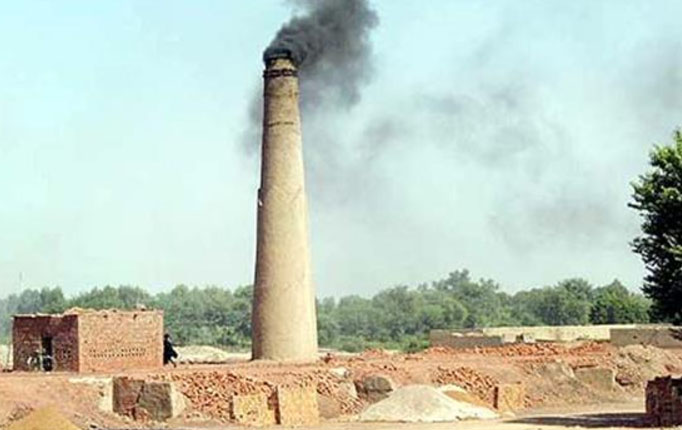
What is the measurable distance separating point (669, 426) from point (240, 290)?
104513 millimetres

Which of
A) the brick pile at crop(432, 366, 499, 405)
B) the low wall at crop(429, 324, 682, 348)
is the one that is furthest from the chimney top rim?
the low wall at crop(429, 324, 682, 348)

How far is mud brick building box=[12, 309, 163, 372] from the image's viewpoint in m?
36.1

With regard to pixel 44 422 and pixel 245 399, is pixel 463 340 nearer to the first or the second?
pixel 245 399

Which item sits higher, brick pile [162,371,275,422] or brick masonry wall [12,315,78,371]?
brick masonry wall [12,315,78,371]

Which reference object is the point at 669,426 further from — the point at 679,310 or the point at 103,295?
the point at 103,295

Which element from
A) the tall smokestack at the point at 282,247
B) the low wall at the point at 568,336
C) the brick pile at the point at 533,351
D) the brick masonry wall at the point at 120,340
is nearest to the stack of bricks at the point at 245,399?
the brick masonry wall at the point at 120,340

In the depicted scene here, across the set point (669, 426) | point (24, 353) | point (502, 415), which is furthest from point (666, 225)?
point (24, 353)

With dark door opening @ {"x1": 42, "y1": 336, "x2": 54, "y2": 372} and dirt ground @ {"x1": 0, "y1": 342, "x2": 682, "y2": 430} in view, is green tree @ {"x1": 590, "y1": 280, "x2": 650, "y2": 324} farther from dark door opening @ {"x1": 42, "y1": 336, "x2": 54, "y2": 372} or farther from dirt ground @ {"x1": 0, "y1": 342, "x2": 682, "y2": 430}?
dark door opening @ {"x1": 42, "y1": 336, "x2": 54, "y2": 372}

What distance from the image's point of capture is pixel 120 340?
37281 millimetres

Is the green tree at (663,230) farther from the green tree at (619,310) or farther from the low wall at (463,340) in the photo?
the green tree at (619,310)

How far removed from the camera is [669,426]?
2983 centimetres

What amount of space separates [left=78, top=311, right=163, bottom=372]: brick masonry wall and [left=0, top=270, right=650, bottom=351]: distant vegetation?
54350 mm

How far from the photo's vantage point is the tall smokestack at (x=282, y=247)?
4072 centimetres

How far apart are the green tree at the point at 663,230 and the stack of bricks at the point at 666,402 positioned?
1.60 metres
